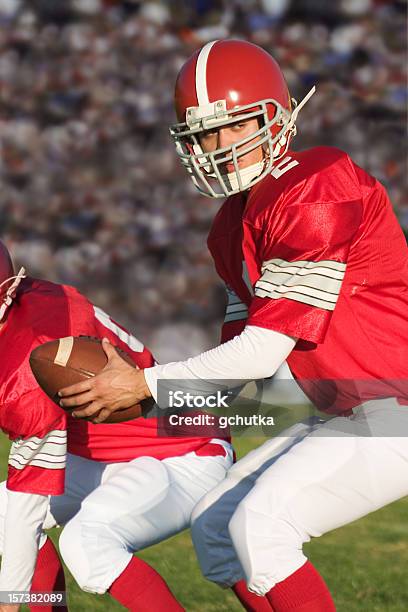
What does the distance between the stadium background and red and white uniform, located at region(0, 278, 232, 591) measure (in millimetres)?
4864

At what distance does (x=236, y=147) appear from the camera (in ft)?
8.55

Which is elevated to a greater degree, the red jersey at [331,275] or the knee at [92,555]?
the red jersey at [331,275]

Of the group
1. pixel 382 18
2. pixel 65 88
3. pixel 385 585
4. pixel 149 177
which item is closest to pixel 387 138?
pixel 382 18

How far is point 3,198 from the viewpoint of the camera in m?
8.95

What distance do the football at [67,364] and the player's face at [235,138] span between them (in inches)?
22.9

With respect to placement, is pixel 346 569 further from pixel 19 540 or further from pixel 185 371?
pixel 185 371

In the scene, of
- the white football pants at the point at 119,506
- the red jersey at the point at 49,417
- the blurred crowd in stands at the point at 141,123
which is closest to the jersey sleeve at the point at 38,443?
the red jersey at the point at 49,417

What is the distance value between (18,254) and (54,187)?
0.66 metres

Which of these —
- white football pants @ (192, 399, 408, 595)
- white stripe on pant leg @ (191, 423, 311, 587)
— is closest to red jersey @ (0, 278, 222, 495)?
white stripe on pant leg @ (191, 423, 311, 587)

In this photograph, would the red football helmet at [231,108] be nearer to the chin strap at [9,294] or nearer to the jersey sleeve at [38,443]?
the chin strap at [9,294]

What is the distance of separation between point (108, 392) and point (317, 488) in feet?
1.82

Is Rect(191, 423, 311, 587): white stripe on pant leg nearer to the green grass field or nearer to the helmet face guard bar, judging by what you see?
the helmet face guard bar

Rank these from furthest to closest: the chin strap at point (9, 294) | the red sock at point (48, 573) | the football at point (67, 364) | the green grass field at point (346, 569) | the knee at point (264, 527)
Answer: the green grass field at point (346, 569), the red sock at point (48, 573), the chin strap at point (9, 294), the football at point (67, 364), the knee at point (264, 527)

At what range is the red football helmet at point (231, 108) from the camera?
103 inches
